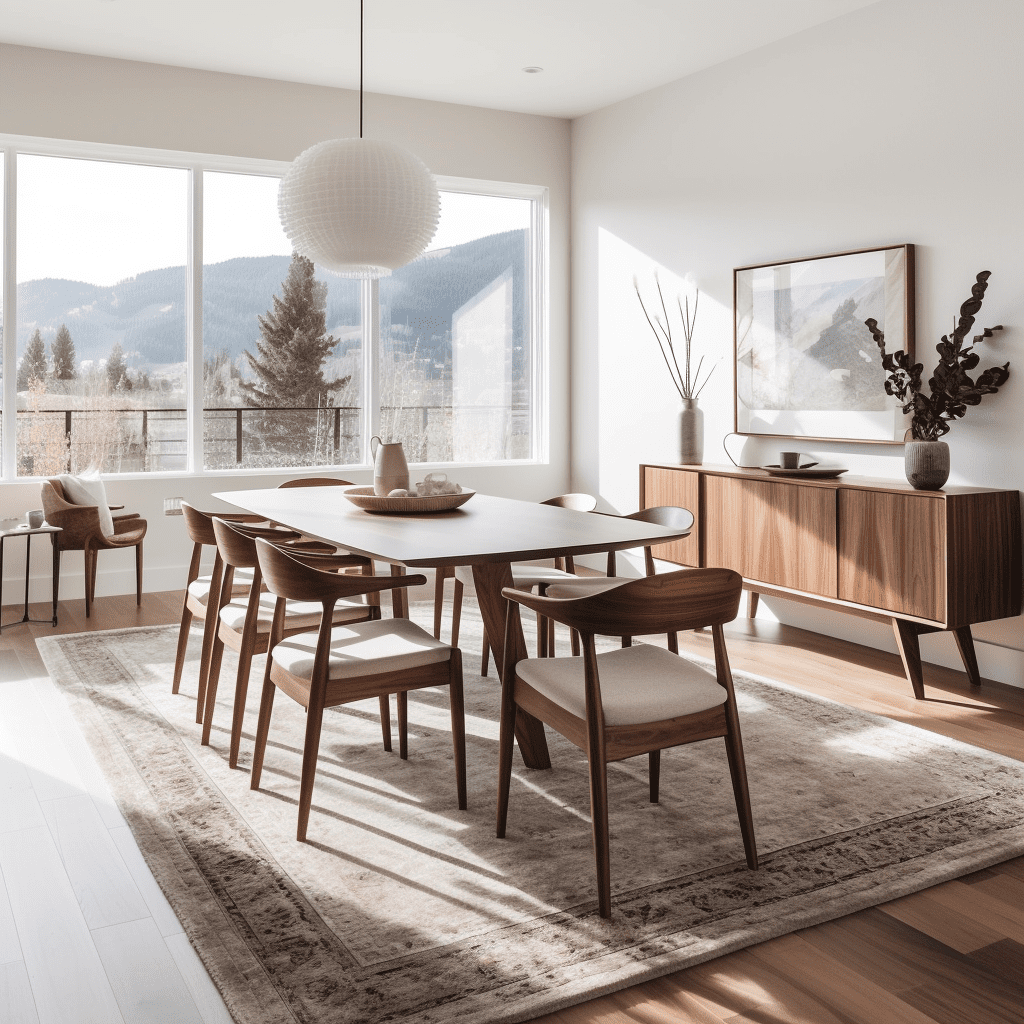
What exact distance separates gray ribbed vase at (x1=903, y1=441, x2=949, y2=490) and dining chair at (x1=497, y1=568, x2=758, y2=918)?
76.1 inches

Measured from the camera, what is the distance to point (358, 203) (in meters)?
3.60

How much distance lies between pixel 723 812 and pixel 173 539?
4288 mm

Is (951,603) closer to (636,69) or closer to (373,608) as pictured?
(373,608)

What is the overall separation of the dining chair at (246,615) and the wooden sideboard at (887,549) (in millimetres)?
2009

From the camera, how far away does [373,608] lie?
353cm

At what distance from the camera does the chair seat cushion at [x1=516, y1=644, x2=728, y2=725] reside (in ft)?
7.78

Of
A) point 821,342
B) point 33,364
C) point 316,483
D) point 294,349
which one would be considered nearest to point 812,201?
point 821,342

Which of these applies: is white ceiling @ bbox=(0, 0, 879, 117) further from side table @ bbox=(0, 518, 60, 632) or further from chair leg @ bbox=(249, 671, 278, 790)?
chair leg @ bbox=(249, 671, 278, 790)

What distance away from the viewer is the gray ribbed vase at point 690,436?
219 inches

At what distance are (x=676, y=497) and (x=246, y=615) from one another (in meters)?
2.70

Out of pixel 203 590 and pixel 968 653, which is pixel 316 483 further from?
pixel 968 653

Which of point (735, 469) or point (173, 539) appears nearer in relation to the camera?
point (735, 469)

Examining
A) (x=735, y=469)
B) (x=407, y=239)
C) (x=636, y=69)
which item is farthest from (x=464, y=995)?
(x=636, y=69)

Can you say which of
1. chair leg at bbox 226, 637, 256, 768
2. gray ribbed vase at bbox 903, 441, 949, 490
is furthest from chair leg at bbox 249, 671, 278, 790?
gray ribbed vase at bbox 903, 441, 949, 490
